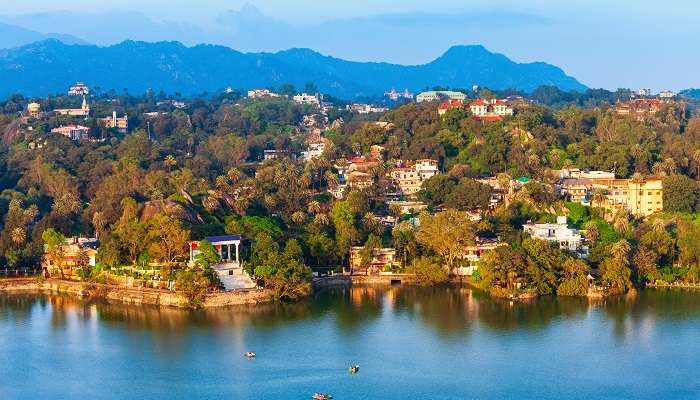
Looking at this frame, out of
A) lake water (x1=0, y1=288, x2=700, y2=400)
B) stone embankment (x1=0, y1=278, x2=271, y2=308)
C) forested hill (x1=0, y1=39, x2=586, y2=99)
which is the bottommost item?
lake water (x1=0, y1=288, x2=700, y2=400)

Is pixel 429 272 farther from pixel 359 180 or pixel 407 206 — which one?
pixel 359 180

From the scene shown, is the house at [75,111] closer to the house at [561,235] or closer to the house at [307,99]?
the house at [307,99]

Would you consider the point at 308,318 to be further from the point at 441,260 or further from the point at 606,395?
the point at 606,395

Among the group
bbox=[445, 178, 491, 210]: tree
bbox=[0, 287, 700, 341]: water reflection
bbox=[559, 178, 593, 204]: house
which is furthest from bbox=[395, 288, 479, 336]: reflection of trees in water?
bbox=[559, 178, 593, 204]: house

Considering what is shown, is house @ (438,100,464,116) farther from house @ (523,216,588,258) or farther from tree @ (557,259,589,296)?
tree @ (557,259,589,296)

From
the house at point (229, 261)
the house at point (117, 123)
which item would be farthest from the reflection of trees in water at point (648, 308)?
the house at point (117, 123)

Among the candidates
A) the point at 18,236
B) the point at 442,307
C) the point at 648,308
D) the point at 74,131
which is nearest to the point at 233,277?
the point at 442,307

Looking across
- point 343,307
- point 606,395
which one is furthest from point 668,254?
point 606,395
